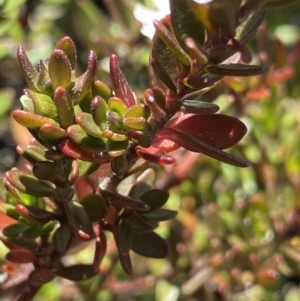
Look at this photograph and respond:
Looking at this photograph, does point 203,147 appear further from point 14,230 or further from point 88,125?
point 14,230

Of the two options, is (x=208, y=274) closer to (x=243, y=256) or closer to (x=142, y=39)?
(x=243, y=256)

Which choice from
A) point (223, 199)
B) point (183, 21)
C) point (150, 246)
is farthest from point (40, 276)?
point (223, 199)

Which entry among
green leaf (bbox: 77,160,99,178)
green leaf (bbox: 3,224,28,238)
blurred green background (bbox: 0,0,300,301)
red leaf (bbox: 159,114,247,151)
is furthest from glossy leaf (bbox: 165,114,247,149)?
blurred green background (bbox: 0,0,300,301)

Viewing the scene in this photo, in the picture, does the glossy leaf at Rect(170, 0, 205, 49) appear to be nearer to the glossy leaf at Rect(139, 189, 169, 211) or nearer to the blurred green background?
the glossy leaf at Rect(139, 189, 169, 211)

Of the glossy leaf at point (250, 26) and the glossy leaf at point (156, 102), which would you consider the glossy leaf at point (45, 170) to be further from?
the glossy leaf at point (250, 26)

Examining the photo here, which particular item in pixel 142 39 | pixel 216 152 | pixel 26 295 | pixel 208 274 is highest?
pixel 216 152

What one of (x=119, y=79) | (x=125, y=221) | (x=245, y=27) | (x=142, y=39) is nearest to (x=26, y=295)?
(x=125, y=221)

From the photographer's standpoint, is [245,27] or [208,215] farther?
[208,215]

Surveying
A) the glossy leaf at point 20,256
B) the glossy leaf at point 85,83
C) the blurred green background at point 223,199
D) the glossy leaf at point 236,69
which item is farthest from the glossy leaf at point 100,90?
the blurred green background at point 223,199

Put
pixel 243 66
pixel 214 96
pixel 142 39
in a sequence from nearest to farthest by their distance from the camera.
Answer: pixel 243 66
pixel 214 96
pixel 142 39
